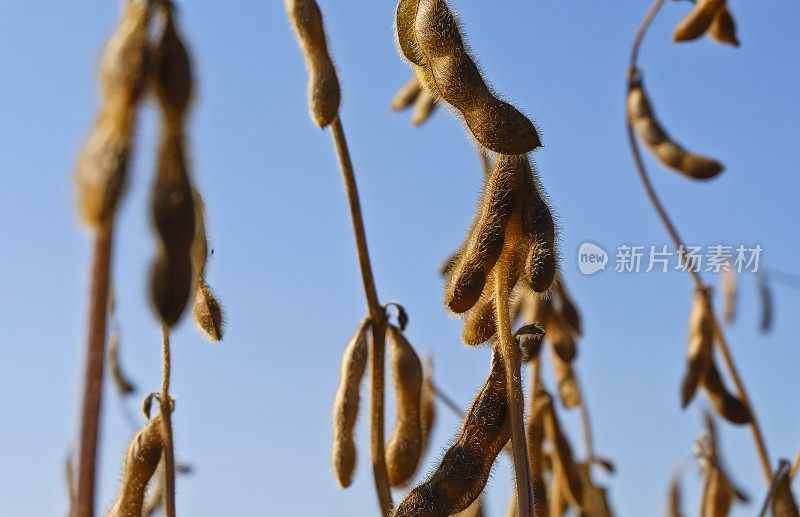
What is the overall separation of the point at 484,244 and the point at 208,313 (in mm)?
380

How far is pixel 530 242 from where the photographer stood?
1.04 meters

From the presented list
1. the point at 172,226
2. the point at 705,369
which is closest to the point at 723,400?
the point at 705,369

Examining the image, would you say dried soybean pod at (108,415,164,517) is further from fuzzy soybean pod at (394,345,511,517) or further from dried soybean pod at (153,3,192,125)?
dried soybean pod at (153,3,192,125)

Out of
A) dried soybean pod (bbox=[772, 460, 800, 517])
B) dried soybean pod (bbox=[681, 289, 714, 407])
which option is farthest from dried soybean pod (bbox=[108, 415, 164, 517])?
dried soybean pod (bbox=[681, 289, 714, 407])

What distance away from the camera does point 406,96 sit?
8.08 ft

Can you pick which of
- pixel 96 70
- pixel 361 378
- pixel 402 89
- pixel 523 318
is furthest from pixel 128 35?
pixel 402 89

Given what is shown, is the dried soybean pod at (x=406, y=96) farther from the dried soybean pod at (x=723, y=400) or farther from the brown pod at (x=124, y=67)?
the brown pod at (x=124, y=67)

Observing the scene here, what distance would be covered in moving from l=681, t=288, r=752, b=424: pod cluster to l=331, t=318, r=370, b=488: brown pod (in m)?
1.23

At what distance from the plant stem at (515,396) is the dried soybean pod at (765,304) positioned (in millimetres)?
2328

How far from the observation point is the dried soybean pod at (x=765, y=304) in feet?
10.3

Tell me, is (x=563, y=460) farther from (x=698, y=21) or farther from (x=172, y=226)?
(x=172, y=226)

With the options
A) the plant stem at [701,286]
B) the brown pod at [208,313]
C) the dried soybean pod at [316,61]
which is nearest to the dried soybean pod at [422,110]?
the plant stem at [701,286]

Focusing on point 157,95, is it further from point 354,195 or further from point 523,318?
point 523,318

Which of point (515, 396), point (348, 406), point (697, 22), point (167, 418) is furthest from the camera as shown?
point (697, 22)
